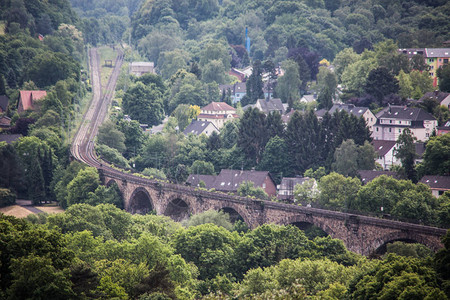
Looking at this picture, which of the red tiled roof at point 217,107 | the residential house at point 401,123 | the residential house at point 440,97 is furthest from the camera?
the red tiled roof at point 217,107

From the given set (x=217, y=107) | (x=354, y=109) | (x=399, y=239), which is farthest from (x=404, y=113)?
(x=399, y=239)

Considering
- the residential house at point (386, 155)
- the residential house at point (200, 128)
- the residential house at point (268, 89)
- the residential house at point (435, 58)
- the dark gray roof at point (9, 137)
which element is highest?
the residential house at point (435, 58)

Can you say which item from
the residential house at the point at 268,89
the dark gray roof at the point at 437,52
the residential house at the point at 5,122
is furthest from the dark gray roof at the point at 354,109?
the residential house at the point at 5,122

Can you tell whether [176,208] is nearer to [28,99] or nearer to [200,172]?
[200,172]

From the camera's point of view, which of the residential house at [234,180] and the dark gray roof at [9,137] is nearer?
the residential house at [234,180]

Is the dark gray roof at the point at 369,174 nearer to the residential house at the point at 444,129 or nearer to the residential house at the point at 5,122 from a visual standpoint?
the residential house at the point at 444,129

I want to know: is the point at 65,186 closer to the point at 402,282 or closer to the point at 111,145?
the point at 111,145
